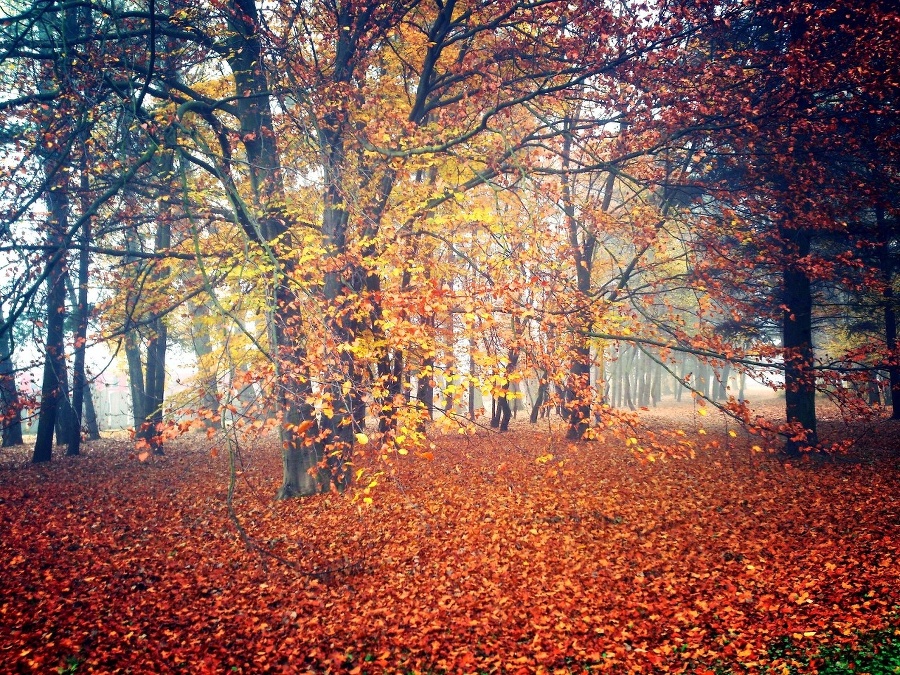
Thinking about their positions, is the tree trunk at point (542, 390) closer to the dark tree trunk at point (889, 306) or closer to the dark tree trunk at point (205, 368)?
the dark tree trunk at point (205, 368)

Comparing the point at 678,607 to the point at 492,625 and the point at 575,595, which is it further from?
the point at 492,625

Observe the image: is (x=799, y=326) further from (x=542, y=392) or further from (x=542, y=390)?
(x=542, y=390)

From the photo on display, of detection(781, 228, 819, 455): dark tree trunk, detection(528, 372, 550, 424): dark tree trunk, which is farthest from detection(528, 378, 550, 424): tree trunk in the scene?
detection(781, 228, 819, 455): dark tree trunk

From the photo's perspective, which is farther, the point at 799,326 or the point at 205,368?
the point at 205,368

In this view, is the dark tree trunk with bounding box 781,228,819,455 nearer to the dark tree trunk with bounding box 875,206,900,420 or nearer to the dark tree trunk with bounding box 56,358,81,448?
the dark tree trunk with bounding box 875,206,900,420

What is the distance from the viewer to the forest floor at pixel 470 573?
222 inches

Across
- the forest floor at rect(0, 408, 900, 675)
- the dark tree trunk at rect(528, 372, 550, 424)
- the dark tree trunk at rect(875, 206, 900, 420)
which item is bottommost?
the forest floor at rect(0, 408, 900, 675)

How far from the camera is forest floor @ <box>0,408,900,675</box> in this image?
18.5 ft

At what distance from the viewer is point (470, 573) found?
25.1ft

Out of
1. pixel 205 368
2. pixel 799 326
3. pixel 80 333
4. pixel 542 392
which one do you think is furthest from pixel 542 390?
pixel 80 333

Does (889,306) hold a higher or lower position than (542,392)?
higher

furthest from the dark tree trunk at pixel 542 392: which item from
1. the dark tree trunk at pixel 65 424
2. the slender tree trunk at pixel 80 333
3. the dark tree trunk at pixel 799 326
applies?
the dark tree trunk at pixel 65 424

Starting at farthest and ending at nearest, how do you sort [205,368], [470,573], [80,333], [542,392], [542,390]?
[205,368], [80,333], [542,392], [542,390], [470,573]

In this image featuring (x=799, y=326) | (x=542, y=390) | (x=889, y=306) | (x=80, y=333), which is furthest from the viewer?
(x=889, y=306)
